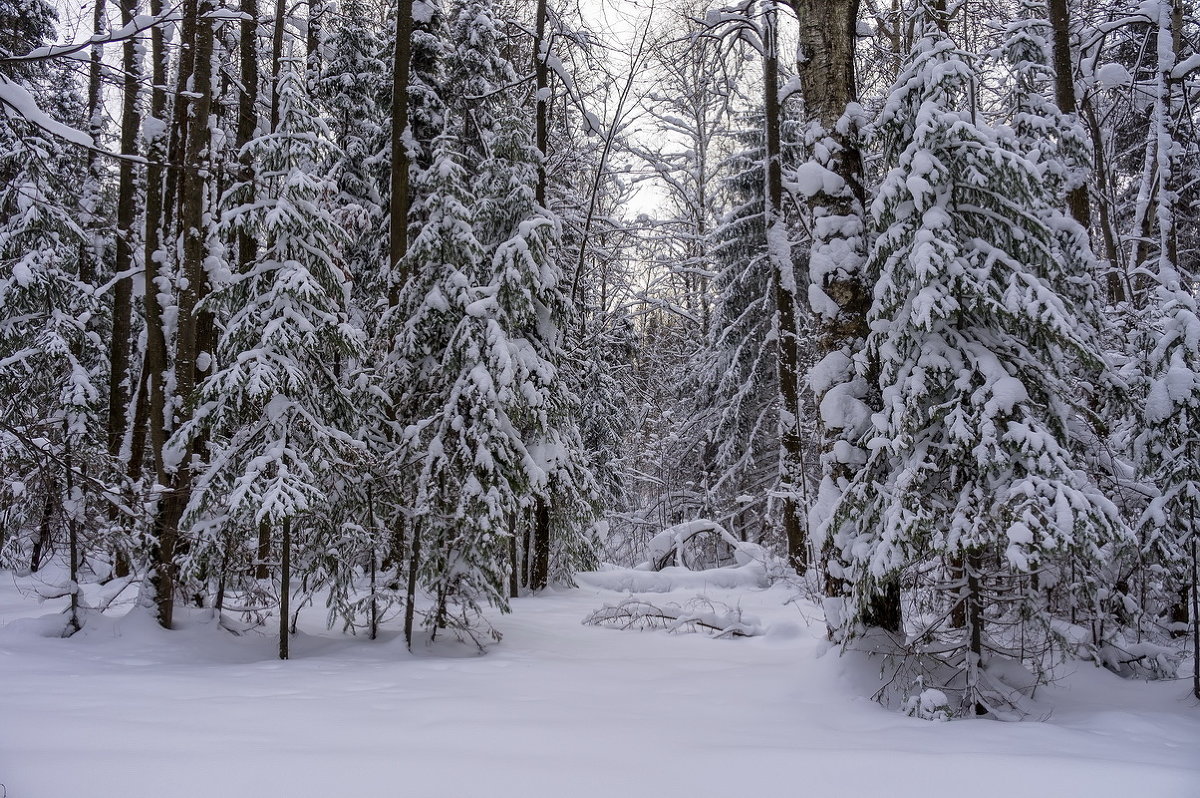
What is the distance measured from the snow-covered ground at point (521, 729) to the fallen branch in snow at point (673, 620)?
4.87 ft

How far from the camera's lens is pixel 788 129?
16781 millimetres

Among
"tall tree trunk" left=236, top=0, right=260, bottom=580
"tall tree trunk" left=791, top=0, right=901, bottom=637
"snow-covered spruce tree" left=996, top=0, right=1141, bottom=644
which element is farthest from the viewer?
"tall tree trunk" left=236, top=0, right=260, bottom=580

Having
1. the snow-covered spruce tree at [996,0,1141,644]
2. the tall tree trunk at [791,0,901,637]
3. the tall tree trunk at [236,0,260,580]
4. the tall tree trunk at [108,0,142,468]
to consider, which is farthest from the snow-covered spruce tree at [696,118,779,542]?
the tall tree trunk at [108,0,142,468]

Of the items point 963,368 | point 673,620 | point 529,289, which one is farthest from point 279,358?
point 963,368

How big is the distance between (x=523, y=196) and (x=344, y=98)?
6.48m

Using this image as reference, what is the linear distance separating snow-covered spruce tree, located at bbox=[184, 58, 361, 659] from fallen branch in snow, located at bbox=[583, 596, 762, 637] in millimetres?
4462

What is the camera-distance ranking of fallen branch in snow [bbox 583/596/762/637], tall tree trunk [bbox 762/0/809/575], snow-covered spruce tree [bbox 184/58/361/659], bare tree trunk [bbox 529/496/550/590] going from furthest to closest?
bare tree trunk [bbox 529/496/550/590], tall tree trunk [bbox 762/0/809/575], fallen branch in snow [bbox 583/596/762/637], snow-covered spruce tree [bbox 184/58/361/659]

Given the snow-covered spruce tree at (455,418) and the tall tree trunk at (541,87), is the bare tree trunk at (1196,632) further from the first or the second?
the tall tree trunk at (541,87)

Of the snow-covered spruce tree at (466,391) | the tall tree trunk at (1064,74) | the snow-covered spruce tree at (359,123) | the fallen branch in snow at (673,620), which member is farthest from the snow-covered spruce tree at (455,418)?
the tall tree trunk at (1064,74)

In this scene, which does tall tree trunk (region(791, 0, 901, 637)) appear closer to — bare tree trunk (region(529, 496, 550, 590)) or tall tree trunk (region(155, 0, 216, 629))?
tall tree trunk (region(155, 0, 216, 629))

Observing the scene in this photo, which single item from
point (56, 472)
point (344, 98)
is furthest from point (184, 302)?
point (344, 98)

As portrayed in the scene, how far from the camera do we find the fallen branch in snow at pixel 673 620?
9.60 meters

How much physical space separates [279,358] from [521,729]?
4.95 m

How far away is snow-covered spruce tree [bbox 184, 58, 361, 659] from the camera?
295 inches
